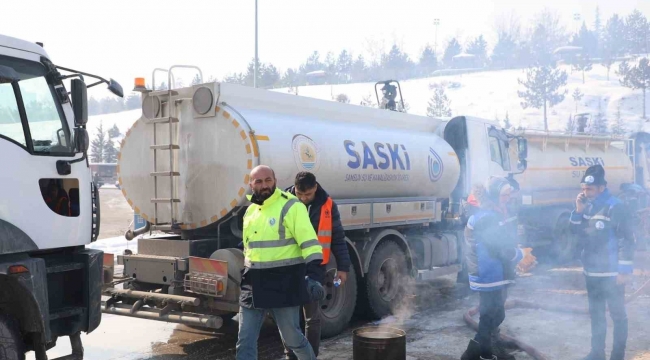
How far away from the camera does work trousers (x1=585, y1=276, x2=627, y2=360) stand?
5.99 meters

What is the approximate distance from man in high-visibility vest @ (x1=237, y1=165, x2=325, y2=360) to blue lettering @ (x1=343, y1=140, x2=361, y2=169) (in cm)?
328

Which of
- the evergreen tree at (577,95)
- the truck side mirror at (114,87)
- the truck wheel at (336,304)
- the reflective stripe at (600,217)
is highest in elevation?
the evergreen tree at (577,95)

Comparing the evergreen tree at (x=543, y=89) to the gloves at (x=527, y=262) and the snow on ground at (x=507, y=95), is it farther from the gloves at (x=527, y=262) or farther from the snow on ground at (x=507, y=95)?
the gloves at (x=527, y=262)

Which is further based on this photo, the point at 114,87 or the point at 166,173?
the point at 166,173

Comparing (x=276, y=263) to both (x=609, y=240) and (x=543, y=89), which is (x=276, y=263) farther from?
(x=543, y=89)

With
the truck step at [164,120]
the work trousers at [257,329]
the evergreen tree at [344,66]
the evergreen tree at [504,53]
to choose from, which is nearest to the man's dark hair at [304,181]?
the work trousers at [257,329]

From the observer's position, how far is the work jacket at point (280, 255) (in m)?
4.85

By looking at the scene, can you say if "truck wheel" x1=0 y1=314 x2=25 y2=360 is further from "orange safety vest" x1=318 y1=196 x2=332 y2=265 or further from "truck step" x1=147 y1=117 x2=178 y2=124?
"truck step" x1=147 y1=117 x2=178 y2=124

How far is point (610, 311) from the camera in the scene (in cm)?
608

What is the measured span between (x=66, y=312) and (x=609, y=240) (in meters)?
4.91

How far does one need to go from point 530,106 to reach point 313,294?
84174 mm

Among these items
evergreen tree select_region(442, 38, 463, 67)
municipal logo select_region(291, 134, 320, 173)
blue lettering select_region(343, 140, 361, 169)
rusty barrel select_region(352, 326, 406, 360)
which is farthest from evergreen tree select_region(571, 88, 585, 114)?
rusty barrel select_region(352, 326, 406, 360)

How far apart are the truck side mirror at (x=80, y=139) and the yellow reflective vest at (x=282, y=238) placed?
5.10 ft

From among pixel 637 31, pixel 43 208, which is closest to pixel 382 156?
pixel 43 208
